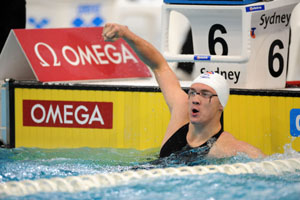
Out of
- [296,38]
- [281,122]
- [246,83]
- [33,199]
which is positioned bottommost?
[33,199]

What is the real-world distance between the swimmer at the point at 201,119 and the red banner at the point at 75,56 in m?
1.25

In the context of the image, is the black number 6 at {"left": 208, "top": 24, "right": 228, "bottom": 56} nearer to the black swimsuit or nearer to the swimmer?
the swimmer

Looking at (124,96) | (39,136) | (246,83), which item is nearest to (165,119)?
(124,96)

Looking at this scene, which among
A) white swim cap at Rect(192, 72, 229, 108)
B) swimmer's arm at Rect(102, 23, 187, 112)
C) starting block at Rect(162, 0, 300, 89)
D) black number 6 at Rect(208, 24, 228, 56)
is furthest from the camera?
black number 6 at Rect(208, 24, 228, 56)

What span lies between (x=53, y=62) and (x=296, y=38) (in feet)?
5.99

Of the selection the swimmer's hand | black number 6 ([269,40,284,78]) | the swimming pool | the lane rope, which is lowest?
the swimming pool

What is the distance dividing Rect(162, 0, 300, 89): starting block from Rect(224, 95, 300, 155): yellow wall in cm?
19

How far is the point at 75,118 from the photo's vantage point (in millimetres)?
4410

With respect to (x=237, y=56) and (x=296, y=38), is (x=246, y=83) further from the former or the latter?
(x=296, y=38)

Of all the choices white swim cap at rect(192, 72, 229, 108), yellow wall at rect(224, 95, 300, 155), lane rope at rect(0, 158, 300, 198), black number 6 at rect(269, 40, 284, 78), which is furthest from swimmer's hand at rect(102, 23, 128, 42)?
black number 6 at rect(269, 40, 284, 78)

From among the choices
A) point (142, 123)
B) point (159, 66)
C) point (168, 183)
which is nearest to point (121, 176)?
point (168, 183)

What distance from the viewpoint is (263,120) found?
400 centimetres

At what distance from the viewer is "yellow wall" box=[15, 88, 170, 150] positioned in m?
4.26

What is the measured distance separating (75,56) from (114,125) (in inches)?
29.3
